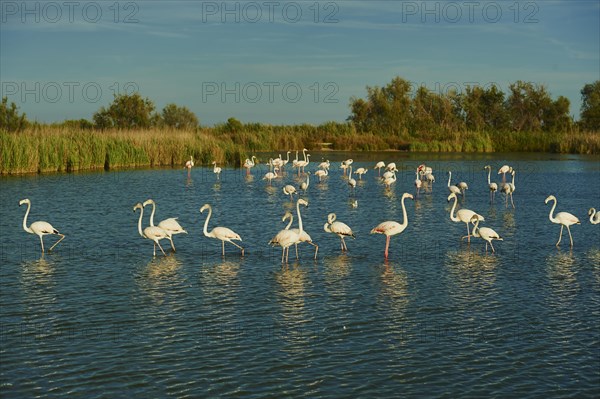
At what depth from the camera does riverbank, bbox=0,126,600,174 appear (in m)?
33.9

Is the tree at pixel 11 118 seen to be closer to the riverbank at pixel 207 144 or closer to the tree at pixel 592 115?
the riverbank at pixel 207 144

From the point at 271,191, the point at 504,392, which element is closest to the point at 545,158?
the point at 271,191

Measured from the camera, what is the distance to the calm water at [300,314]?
8219 millimetres

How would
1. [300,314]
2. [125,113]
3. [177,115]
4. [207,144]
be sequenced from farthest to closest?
[177,115] → [125,113] → [207,144] → [300,314]

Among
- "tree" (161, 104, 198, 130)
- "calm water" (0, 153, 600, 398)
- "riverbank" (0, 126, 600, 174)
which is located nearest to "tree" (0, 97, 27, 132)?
"riverbank" (0, 126, 600, 174)

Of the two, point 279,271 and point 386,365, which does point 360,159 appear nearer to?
point 279,271

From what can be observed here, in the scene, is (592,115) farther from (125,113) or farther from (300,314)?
(300,314)

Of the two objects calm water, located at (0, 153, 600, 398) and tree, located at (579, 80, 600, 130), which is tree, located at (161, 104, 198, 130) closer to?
tree, located at (579, 80, 600, 130)

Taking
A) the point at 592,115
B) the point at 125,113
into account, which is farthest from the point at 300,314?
the point at 592,115

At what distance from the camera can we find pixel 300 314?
10711 mm

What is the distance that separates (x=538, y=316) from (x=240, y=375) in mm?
4609

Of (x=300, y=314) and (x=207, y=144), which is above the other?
(x=207, y=144)

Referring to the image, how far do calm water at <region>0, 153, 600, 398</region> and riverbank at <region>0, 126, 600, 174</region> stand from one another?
556 inches

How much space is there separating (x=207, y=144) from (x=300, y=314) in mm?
35706
